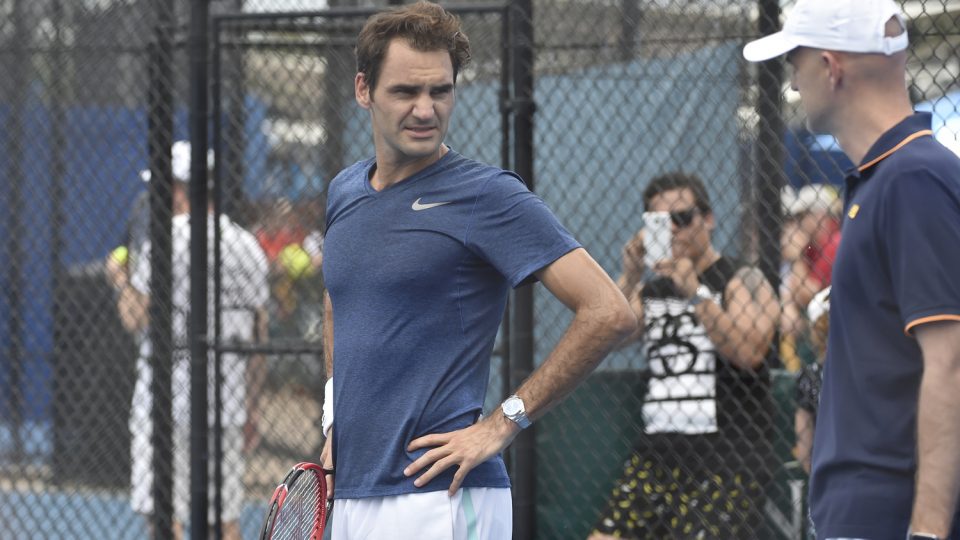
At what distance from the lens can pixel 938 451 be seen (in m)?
2.25

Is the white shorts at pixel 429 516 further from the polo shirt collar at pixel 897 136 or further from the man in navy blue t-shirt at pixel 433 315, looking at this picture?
the polo shirt collar at pixel 897 136

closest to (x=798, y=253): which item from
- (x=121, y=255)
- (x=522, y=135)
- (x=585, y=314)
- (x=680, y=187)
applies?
(x=680, y=187)

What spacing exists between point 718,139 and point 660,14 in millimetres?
471

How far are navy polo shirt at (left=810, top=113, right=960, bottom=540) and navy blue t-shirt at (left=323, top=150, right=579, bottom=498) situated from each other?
2.44 ft

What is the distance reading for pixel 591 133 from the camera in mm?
4945

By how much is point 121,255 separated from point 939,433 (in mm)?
4699

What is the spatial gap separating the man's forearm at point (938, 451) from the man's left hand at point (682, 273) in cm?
263

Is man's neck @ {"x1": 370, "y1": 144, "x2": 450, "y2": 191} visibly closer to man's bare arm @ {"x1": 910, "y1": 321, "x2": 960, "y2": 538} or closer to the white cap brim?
the white cap brim

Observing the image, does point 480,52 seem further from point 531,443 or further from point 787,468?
point 787,468

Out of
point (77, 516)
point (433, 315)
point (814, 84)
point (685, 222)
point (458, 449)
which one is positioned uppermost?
point (814, 84)

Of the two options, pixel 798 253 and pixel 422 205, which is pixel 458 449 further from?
pixel 798 253

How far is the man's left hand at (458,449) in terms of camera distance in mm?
2930

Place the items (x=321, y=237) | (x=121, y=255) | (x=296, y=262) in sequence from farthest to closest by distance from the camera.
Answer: (x=121, y=255) < (x=296, y=262) < (x=321, y=237)

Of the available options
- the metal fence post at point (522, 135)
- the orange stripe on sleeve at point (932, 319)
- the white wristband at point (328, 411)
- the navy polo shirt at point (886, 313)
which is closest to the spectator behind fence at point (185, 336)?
the metal fence post at point (522, 135)
